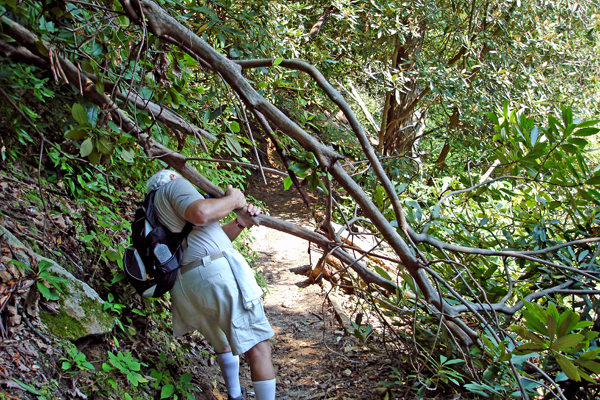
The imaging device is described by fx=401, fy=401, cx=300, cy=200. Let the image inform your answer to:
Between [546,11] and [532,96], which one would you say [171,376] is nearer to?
[532,96]

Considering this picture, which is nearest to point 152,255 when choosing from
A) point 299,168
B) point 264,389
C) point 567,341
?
point 264,389

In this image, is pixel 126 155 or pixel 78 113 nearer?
pixel 78 113

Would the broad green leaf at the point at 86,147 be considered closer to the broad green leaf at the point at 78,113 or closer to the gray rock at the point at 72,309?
the broad green leaf at the point at 78,113

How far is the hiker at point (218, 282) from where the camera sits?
2668mm

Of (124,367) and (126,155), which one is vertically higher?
(126,155)

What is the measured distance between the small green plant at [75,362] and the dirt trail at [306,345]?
1.60 metres

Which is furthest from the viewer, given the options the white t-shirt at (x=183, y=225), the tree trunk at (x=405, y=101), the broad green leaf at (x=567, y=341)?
the tree trunk at (x=405, y=101)

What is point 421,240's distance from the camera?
7.98ft

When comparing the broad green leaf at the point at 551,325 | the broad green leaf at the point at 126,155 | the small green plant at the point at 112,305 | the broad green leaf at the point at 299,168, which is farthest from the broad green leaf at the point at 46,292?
the broad green leaf at the point at 551,325

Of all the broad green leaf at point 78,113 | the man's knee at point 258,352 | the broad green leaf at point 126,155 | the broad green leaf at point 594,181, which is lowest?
the man's knee at point 258,352

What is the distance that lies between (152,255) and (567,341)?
2344 mm

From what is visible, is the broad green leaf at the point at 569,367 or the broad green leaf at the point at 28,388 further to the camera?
the broad green leaf at the point at 28,388

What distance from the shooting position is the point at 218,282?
270cm

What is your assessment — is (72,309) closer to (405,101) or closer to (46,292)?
(46,292)
